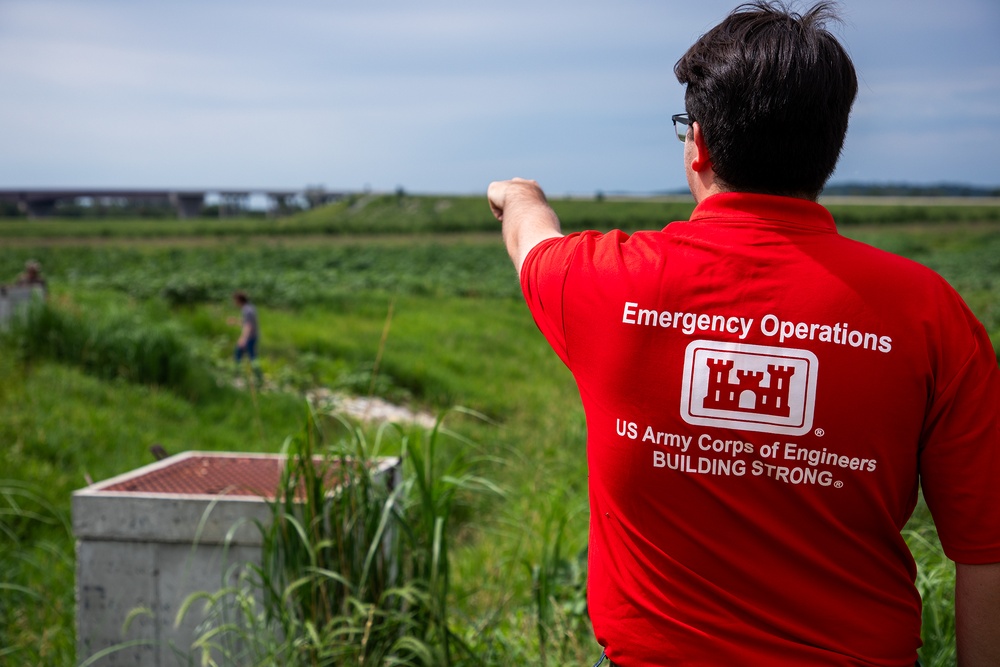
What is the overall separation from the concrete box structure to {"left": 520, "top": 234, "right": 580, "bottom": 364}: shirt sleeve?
5.96ft

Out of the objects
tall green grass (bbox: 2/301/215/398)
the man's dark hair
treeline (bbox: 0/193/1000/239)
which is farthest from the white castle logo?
treeline (bbox: 0/193/1000/239)

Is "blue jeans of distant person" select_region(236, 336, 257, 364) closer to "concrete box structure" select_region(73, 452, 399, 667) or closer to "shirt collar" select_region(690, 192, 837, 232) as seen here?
"concrete box structure" select_region(73, 452, 399, 667)

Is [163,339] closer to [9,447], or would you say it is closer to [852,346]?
[9,447]

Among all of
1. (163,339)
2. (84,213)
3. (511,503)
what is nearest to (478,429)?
(511,503)

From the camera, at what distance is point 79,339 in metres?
10.3

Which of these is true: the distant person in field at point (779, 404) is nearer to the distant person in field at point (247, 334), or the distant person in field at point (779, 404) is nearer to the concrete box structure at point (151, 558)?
the concrete box structure at point (151, 558)

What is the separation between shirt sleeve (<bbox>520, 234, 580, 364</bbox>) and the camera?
64.9 inches

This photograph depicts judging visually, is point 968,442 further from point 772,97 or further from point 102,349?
point 102,349

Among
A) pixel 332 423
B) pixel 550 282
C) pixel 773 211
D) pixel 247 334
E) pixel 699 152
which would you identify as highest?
pixel 699 152

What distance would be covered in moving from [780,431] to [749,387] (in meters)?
0.09

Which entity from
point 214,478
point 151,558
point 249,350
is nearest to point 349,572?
point 151,558

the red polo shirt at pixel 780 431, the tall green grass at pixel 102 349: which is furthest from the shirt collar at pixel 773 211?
the tall green grass at pixel 102 349

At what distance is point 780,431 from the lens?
57.2 inches

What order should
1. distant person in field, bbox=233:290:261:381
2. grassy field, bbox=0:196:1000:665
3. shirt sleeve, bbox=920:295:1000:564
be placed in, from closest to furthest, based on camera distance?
1. shirt sleeve, bbox=920:295:1000:564
2. grassy field, bbox=0:196:1000:665
3. distant person in field, bbox=233:290:261:381
